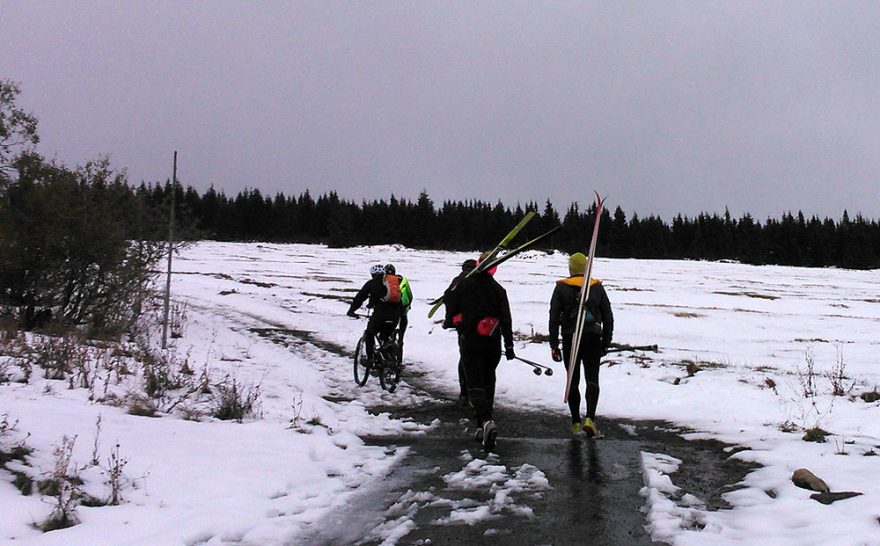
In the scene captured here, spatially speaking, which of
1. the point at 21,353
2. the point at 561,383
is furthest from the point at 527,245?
the point at 21,353

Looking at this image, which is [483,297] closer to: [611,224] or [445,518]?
[445,518]

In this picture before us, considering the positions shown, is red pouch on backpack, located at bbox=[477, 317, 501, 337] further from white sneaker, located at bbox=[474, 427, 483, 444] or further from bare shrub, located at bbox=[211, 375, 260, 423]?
bare shrub, located at bbox=[211, 375, 260, 423]

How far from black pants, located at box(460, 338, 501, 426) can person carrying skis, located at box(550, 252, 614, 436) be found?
0.84 metres

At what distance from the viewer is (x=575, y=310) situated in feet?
24.7

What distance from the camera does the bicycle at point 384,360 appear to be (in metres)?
10.6

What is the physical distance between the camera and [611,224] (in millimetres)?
100500

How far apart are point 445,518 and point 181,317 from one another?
13.4m

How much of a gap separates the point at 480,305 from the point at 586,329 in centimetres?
146

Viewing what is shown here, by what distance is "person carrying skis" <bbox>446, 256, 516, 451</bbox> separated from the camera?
700 centimetres

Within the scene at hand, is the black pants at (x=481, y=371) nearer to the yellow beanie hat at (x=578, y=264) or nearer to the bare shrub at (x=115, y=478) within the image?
the yellow beanie hat at (x=578, y=264)

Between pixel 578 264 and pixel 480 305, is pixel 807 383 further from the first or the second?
pixel 480 305

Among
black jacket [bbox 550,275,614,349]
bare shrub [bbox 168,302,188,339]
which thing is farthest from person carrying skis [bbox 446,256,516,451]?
bare shrub [bbox 168,302,188,339]

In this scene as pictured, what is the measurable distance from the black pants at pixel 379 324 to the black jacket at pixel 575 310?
4.01 m

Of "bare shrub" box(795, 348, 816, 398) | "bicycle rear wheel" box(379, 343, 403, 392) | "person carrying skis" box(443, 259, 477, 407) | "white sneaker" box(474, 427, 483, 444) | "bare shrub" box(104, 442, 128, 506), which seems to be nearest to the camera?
"bare shrub" box(104, 442, 128, 506)
